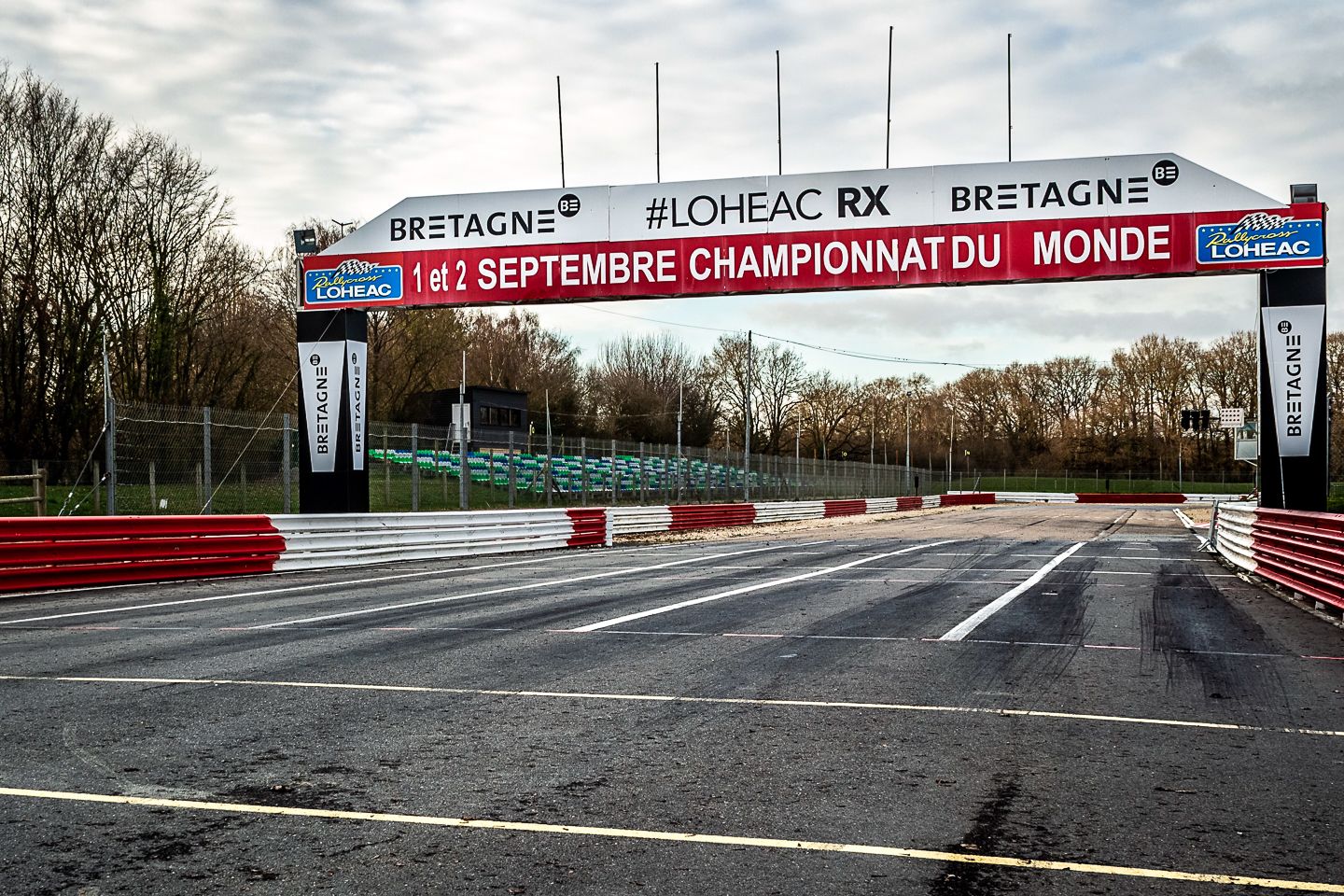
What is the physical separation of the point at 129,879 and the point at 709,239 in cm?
1667

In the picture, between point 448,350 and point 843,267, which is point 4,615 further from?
point 448,350

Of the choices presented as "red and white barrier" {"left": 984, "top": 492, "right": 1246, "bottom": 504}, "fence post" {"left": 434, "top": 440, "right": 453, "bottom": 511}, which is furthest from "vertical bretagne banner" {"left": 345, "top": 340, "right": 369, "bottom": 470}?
"red and white barrier" {"left": 984, "top": 492, "right": 1246, "bottom": 504}

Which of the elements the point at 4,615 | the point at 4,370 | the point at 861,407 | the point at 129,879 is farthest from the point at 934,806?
the point at 861,407

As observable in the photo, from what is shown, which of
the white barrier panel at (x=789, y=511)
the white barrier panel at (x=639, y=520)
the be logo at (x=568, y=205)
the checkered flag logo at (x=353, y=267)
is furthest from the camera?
the white barrier panel at (x=789, y=511)

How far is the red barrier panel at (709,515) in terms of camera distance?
33.5 meters

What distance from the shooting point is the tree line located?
3747 centimetres

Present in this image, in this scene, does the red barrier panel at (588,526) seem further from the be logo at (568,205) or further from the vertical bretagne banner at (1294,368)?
the vertical bretagne banner at (1294,368)

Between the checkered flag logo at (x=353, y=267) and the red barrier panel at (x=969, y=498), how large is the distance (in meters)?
63.9

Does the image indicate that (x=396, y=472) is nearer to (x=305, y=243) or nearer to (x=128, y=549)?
(x=305, y=243)

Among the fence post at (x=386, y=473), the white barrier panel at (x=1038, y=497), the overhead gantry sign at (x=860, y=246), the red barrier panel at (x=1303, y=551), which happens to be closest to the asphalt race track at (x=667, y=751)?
the red barrier panel at (x=1303, y=551)

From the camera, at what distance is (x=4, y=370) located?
121ft

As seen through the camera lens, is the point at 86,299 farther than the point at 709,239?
Yes

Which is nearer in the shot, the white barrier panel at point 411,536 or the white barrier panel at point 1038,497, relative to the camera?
the white barrier panel at point 411,536

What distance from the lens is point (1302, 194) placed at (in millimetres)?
17188
